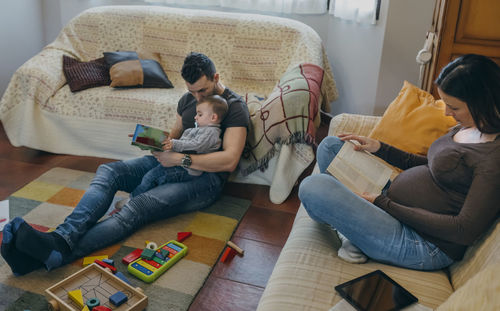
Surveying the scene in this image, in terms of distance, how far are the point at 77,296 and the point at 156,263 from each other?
0.35 m

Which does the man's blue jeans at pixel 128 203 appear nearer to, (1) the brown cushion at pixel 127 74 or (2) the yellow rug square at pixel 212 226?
(2) the yellow rug square at pixel 212 226

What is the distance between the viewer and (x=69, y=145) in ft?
9.57

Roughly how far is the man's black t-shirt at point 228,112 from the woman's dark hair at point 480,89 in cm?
107

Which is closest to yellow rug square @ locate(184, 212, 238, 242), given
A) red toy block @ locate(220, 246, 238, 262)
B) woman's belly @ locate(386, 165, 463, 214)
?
red toy block @ locate(220, 246, 238, 262)

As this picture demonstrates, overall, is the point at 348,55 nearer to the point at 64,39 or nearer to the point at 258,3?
the point at 258,3

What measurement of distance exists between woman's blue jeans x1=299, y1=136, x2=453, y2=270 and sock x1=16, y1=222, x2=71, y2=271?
0.99m

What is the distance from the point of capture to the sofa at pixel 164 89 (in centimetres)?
245

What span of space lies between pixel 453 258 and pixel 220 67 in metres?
2.11

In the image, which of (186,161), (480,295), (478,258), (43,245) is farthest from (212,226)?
(480,295)

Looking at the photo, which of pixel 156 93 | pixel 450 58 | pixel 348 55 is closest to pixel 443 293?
pixel 450 58

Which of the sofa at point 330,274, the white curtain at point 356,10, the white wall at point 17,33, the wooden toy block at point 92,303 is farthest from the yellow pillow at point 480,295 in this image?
the white wall at point 17,33

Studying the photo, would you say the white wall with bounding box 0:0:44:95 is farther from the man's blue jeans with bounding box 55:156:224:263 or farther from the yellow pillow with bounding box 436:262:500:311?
the yellow pillow with bounding box 436:262:500:311

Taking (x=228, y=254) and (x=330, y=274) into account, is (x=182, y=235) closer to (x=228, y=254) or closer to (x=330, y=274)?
(x=228, y=254)

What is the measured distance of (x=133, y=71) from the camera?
117 inches
